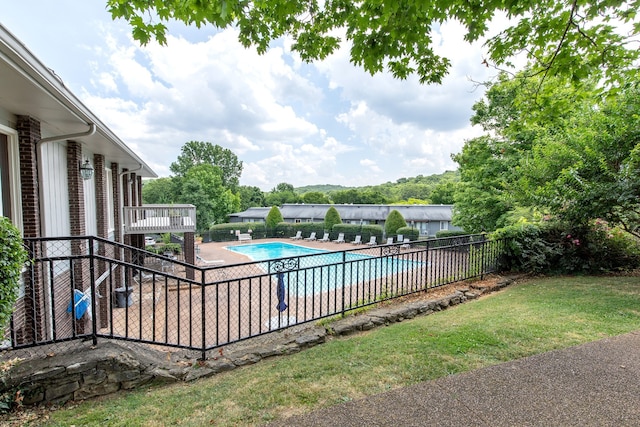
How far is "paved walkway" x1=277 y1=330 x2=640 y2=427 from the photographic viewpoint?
2152 mm

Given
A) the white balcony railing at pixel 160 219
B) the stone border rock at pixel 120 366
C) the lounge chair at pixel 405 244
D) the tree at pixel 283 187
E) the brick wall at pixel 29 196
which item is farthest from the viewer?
the tree at pixel 283 187

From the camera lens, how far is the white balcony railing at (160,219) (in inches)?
421

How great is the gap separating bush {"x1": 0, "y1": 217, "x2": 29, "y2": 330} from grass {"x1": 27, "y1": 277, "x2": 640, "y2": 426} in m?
1.00

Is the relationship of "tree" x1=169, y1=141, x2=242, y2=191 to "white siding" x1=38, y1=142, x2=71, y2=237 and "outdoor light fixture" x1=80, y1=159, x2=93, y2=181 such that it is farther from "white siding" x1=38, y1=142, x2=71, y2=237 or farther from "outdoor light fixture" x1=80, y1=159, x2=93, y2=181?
"white siding" x1=38, y1=142, x2=71, y2=237

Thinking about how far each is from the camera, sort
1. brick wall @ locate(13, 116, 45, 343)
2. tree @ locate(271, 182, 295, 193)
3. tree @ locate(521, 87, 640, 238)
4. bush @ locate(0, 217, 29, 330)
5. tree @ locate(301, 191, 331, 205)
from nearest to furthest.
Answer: bush @ locate(0, 217, 29, 330) → brick wall @ locate(13, 116, 45, 343) → tree @ locate(521, 87, 640, 238) → tree @ locate(301, 191, 331, 205) → tree @ locate(271, 182, 295, 193)

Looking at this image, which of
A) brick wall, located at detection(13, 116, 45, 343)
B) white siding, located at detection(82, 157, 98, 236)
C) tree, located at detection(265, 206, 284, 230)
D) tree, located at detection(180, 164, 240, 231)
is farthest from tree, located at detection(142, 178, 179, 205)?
brick wall, located at detection(13, 116, 45, 343)

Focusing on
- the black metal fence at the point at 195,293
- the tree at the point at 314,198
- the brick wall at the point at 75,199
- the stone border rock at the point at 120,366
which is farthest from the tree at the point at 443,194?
the brick wall at the point at 75,199

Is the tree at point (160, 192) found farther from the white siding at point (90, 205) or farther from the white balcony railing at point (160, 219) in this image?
the white siding at point (90, 205)

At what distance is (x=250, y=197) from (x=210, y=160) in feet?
30.7

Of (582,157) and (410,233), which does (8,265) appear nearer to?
(582,157)

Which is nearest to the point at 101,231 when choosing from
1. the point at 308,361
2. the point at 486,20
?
the point at 308,361

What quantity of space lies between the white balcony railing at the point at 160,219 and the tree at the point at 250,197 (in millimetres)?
40639

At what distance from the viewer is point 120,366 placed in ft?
9.56

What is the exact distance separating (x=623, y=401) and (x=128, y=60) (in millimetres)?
10877
